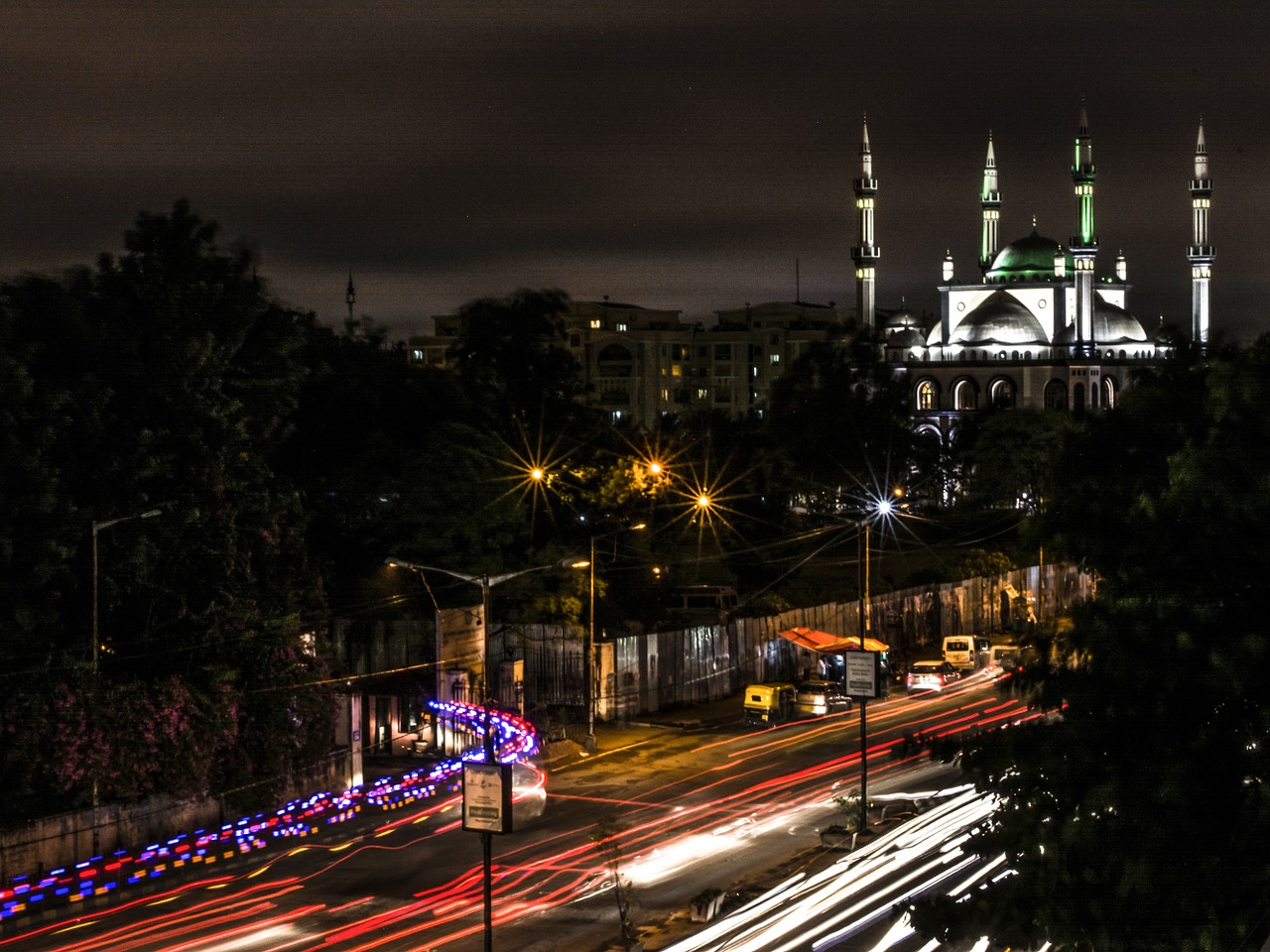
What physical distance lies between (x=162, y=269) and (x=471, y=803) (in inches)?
→ 610

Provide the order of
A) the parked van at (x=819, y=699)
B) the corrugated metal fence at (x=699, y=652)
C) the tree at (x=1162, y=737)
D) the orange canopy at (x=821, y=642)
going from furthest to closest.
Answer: the orange canopy at (x=821, y=642), the parked van at (x=819, y=699), the corrugated metal fence at (x=699, y=652), the tree at (x=1162, y=737)

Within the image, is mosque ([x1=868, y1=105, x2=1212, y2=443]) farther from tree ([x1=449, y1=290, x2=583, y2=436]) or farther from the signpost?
the signpost

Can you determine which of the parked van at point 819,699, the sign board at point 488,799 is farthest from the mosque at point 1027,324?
the sign board at point 488,799

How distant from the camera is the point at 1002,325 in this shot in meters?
127

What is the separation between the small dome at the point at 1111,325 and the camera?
411 ft

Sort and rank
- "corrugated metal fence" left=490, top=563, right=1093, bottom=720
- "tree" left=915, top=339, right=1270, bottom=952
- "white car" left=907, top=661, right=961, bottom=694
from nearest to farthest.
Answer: "tree" left=915, top=339, right=1270, bottom=952 → "corrugated metal fence" left=490, top=563, right=1093, bottom=720 → "white car" left=907, top=661, right=961, bottom=694

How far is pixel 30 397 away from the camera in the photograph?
2405 centimetres

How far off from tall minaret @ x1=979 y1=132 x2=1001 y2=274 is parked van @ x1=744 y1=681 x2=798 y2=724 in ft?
351

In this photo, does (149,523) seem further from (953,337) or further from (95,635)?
(953,337)

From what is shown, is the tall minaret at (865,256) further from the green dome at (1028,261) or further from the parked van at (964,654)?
the parked van at (964,654)

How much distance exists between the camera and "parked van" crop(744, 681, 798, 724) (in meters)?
36.5

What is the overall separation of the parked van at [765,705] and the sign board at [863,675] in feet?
39.4

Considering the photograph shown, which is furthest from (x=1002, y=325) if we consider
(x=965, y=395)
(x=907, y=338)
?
(x=907, y=338)

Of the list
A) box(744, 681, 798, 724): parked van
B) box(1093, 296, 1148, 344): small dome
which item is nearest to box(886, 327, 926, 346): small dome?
box(1093, 296, 1148, 344): small dome
